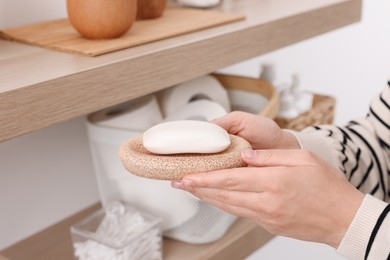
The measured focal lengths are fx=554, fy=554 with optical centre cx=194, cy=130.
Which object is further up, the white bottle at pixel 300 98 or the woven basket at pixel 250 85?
the woven basket at pixel 250 85

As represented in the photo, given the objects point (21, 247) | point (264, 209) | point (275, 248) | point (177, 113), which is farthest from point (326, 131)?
point (275, 248)

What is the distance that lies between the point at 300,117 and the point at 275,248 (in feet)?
2.32

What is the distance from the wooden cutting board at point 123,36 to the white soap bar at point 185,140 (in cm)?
18

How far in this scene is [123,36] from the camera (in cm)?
77

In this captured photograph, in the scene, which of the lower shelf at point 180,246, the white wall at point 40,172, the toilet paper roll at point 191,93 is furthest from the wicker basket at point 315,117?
the white wall at point 40,172

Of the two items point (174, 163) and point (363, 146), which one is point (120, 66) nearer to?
point (174, 163)

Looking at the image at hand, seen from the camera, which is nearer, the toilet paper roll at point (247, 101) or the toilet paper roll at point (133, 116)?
the toilet paper roll at point (133, 116)

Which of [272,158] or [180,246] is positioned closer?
[272,158]

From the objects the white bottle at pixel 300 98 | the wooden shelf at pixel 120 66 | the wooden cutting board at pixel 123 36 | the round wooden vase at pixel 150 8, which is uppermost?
the round wooden vase at pixel 150 8

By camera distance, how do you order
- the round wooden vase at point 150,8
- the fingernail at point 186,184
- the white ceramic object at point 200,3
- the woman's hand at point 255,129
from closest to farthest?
the fingernail at point 186,184 → the woman's hand at point 255,129 → the round wooden vase at point 150,8 → the white ceramic object at point 200,3

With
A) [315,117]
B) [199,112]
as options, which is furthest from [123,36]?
[315,117]

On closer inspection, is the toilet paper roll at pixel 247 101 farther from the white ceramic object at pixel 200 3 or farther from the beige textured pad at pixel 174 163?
the beige textured pad at pixel 174 163

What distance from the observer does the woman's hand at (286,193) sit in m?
0.51

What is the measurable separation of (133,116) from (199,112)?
113 millimetres
